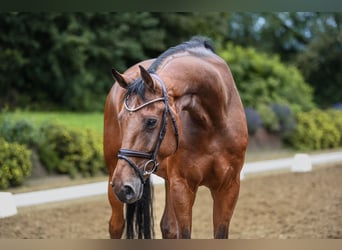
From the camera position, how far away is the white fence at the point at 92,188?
414 cm

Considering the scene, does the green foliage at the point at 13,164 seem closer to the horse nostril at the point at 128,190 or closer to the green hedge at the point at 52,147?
the green hedge at the point at 52,147

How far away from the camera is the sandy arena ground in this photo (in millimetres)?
4051

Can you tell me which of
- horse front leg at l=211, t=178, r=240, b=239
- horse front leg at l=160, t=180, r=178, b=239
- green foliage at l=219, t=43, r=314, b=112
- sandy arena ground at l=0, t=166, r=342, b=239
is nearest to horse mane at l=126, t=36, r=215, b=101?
horse front leg at l=211, t=178, r=240, b=239

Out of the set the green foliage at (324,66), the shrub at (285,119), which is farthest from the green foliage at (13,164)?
the green foliage at (324,66)

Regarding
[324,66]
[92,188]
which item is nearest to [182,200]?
[92,188]

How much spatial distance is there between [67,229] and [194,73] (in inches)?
→ 99.9

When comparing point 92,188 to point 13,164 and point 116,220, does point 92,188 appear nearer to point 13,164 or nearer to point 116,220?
point 13,164

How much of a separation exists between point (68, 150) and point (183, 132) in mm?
3613

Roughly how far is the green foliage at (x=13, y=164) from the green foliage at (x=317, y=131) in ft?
14.1

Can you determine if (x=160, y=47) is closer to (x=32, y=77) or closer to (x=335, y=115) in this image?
(x=32, y=77)

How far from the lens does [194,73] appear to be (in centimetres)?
211

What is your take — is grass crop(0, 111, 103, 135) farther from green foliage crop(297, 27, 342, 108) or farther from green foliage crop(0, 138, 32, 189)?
green foliage crop(297, 27, 342, 108)

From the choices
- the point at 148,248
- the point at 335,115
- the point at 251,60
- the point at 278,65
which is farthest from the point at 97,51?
the point at 148,248

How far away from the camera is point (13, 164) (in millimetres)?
4824
